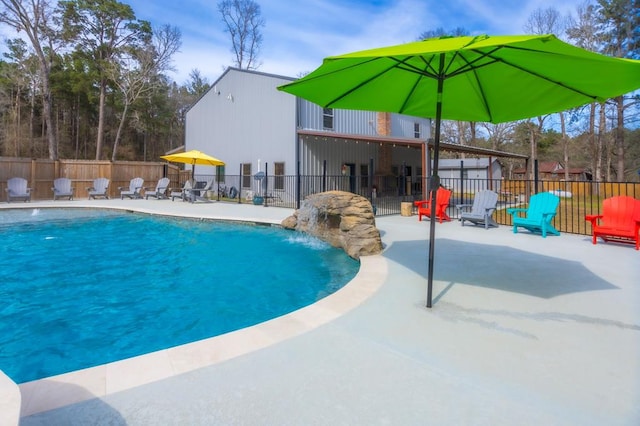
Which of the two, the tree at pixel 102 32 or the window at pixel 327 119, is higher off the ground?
the tree at pixel 102 32

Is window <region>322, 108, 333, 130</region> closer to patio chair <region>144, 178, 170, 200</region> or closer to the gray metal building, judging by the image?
the gray metal building

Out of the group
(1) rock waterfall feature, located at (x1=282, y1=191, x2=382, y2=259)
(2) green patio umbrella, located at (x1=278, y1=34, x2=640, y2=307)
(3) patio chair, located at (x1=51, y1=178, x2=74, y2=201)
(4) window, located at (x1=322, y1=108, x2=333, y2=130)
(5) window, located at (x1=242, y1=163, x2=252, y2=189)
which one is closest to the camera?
(2) green patio umbrella, located at (x1=278, y1=34, x2=640, y2=307)

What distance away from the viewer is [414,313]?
3.22 meters

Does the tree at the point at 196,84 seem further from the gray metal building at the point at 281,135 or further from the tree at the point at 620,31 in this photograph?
the tree at the point at 620,31

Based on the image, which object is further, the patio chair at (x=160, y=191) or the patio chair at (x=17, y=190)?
the patio chair at (x=160, y=191)

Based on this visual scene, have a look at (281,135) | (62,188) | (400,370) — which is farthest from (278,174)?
(400,370)

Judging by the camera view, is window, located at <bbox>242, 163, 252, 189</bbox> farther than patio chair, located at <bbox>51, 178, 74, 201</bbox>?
Yes

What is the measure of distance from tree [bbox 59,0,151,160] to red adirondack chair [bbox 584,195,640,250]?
1122 inches

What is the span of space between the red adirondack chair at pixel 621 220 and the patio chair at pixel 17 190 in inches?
793

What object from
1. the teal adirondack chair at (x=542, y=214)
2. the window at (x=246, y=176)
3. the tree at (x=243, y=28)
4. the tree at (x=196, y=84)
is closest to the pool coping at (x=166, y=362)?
the teal adirondack chair at (x=542, y=214)

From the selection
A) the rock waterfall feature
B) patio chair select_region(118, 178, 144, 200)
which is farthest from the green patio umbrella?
patio chair select_region(118, 178, 144, 200)

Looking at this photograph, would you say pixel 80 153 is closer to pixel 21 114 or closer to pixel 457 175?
pixel 21 114

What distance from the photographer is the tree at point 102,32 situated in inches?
1001

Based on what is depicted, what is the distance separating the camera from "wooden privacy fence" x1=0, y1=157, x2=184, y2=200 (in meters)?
16.5
